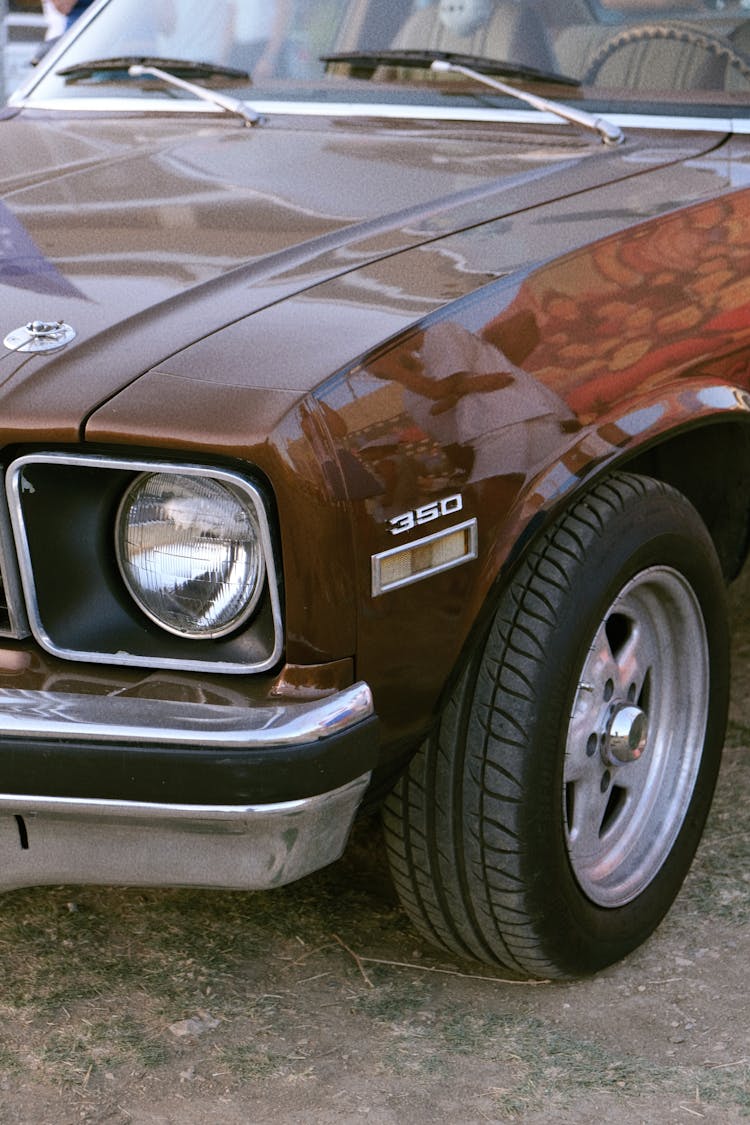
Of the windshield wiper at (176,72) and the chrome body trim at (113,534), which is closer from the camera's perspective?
the chrome body trim at (113,534)

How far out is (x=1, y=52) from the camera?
8.48 metres

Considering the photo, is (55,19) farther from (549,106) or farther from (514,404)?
(514,404)

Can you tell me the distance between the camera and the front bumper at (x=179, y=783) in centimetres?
175

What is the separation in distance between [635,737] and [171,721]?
94 centimetres

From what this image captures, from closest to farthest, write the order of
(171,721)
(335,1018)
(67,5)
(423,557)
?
(171,721), (423,557), (335,1018), (67,5)

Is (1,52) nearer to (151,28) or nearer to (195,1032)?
(151,28)

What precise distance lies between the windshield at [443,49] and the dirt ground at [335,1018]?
1.58 m

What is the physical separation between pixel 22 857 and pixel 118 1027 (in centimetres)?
51

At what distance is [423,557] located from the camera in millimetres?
1870

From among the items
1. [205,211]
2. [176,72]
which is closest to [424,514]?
[205,211]

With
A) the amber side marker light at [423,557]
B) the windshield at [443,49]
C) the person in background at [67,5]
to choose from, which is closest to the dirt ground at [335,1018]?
the amber side marker light at [423,557]

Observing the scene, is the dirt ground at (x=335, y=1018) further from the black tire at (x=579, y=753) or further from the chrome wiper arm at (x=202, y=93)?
the chrome wiper arm at (x=202, y=93)

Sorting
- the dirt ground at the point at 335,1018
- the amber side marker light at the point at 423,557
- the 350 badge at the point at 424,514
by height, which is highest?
the 350 badge at the point at 424,514

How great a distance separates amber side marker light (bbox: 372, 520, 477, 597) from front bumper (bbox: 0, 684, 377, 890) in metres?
0.15
